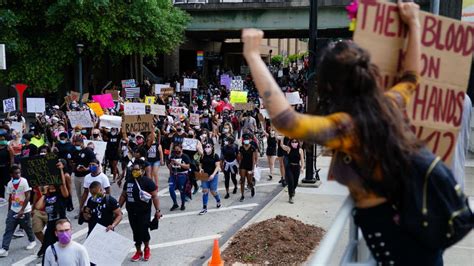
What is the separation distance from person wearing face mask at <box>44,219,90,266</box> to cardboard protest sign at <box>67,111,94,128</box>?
9.82m

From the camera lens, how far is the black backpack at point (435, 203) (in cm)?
167

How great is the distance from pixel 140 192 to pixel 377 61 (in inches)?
275

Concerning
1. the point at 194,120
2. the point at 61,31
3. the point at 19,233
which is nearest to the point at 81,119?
the point at 194,120

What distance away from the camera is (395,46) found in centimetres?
215

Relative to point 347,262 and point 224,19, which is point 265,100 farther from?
point 224,19

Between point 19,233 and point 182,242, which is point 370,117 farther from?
point 19,233

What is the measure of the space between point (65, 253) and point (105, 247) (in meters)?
0.99

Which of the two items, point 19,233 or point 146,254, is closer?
point 146,254

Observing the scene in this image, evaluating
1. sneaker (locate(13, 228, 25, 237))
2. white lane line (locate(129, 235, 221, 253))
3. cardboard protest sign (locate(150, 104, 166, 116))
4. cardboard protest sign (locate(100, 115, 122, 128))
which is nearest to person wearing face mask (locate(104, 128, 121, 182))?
cardboard protest sign (locate(100, 115, 122, 128))

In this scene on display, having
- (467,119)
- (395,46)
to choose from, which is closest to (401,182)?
(395,46)

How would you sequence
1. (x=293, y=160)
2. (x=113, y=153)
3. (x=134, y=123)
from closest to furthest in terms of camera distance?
(x=293, y=160)
(x=113, y=153)
(x=134, y=123)

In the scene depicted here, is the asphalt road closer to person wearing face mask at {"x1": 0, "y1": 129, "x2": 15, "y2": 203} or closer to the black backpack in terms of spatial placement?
person wearing face mask at {"x1": 0, "y1": 129, "x2": 15, "y2": 203}

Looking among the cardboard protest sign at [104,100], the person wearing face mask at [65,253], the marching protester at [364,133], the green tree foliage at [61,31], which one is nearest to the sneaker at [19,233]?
the person wearing face mask at [65,253]

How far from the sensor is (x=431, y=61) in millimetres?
2211
